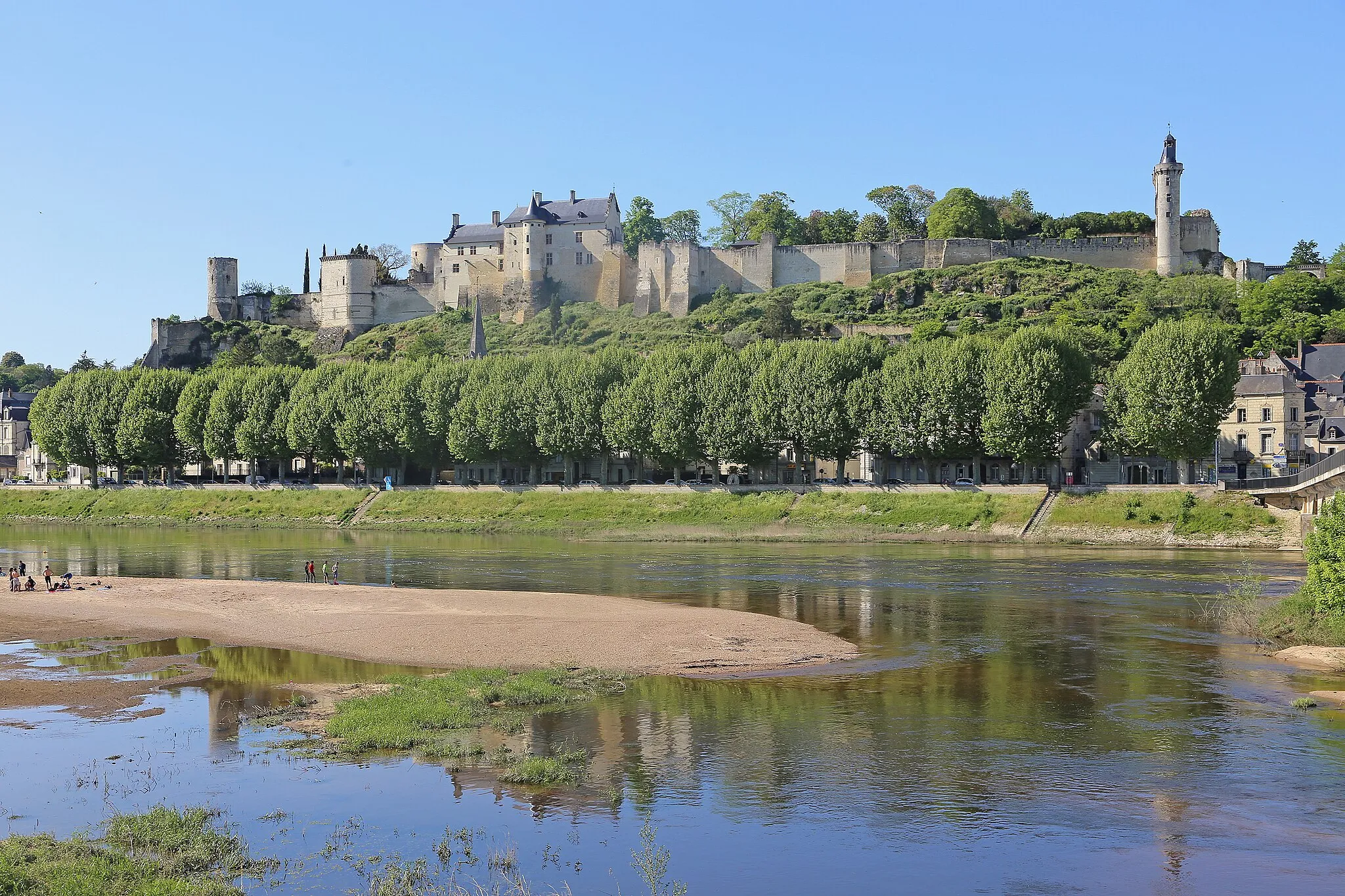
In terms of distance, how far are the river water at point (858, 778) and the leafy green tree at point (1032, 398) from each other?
3725 cm

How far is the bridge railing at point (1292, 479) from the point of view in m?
52.8

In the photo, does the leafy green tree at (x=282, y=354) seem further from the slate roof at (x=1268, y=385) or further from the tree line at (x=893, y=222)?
the slate roof at (x=1268, y=385)

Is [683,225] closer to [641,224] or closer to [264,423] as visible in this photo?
[641,224]

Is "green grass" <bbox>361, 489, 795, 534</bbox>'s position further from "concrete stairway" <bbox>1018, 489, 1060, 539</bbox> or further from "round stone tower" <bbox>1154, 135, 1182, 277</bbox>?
"round stone tower" <bbox>1154, 135, 1182, 277</bbox>

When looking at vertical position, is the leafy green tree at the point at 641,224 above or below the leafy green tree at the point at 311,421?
above

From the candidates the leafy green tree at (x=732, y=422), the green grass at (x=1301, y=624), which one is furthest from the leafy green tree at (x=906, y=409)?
the green grass at (x=1301, y=624)

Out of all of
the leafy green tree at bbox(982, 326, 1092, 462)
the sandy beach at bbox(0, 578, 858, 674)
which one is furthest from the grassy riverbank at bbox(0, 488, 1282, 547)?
the sandy beach at bbox(0, 578, 858, 674)

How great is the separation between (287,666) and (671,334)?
336ft

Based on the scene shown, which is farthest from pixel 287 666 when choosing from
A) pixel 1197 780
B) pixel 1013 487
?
pixel 1013 487

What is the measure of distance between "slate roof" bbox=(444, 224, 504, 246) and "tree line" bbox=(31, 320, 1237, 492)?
5254 cm

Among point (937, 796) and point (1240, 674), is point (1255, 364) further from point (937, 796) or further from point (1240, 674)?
point (937, 796)

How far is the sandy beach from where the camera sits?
29.4 meters

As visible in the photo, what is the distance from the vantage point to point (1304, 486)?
5456 centimetres

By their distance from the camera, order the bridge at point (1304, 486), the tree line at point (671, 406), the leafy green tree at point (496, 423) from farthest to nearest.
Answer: the leafy green tree at point (496, 423) < the tree line at point (671, 406) < the bridge at point (1304, 486)
